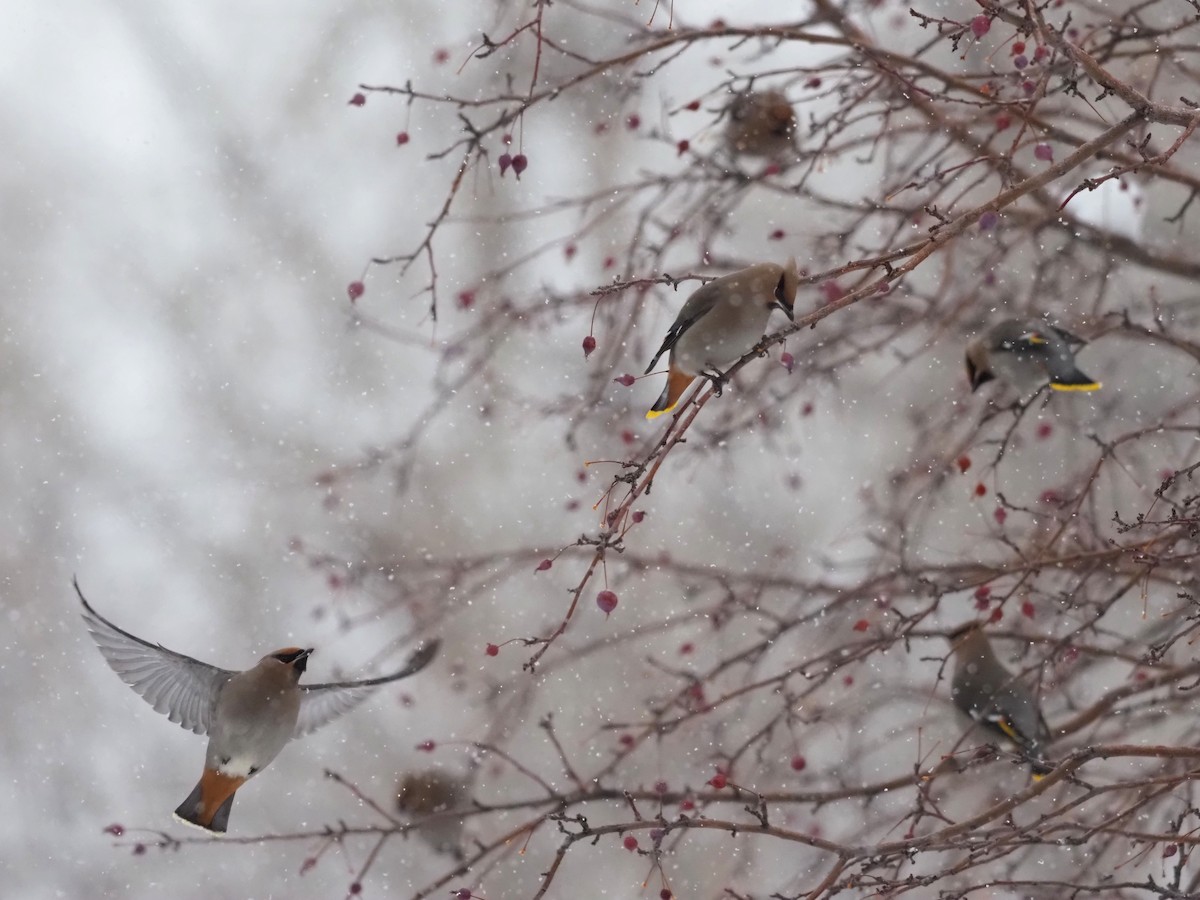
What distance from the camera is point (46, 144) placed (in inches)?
232

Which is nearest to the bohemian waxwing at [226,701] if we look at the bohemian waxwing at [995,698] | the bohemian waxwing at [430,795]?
the bohemian waxwing at [430,795]

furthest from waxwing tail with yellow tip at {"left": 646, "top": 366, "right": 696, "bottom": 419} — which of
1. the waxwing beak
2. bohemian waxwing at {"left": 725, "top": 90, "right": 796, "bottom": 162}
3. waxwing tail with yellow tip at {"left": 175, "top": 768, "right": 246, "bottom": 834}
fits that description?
Result: waxwing tail with yellow tip at {"left": 175, "top": 768, "right": 246, "bottom": 834}

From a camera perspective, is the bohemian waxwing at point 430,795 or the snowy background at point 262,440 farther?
the snowy background at point 262,440

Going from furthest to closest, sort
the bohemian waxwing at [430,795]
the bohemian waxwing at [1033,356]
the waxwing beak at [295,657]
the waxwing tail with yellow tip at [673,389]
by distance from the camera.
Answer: the bohemian waxwing at [430,795] → the bohemian waxwing at [1033,356] → the waxwing beak at [295,657] → the waxwing tail with yellow tip at [673,389]

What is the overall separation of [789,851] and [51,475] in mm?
4373

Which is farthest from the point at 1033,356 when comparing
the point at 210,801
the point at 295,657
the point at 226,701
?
the point at 210,801

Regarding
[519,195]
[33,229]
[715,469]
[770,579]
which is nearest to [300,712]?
[770,579]

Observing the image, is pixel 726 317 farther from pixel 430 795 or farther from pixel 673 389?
pixel 430 795

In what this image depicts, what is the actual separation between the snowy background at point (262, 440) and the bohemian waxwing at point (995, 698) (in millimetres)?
2393

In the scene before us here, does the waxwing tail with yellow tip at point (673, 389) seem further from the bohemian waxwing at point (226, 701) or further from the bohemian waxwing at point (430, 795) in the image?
the bohemian waxwing at point (430, 795)

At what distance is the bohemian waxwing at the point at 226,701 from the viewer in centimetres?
266

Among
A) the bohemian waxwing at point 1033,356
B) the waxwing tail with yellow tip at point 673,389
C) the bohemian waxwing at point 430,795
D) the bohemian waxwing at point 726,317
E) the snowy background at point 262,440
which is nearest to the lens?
the bohemian waxwing at point 726,317

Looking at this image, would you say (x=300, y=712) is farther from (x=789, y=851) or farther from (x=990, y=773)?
(x=789, y=851)

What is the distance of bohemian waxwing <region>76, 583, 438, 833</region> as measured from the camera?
8.71ft
